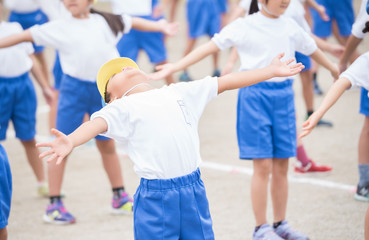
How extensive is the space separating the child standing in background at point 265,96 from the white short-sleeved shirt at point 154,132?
0.93 meters

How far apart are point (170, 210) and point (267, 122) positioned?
1.28 metres

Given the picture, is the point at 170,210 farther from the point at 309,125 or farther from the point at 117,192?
the point at 117,192

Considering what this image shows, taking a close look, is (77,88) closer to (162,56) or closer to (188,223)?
(188,223)

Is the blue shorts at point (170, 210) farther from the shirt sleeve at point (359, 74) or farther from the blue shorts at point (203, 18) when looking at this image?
the blue shorts at point (203, 18)

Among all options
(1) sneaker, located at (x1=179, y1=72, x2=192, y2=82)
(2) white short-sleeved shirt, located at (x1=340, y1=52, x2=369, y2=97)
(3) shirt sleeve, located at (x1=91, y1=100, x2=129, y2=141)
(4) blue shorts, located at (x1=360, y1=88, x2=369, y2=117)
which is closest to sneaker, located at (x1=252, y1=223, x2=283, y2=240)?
(2) white short-sleeved shirt, located at (x1=340, y1=52, x2=369, y2=97)

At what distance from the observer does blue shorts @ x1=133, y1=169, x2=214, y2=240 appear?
2.99 metres

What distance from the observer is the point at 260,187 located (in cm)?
408

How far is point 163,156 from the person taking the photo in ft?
9.82

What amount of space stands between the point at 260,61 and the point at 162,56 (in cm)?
353

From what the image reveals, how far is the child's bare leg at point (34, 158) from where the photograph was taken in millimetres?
5254

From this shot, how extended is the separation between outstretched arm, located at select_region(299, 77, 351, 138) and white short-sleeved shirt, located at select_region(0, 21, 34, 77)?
2678mm

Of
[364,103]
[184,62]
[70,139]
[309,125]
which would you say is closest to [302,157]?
[364,103]

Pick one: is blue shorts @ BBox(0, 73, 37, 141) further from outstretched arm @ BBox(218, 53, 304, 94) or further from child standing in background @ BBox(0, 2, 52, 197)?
outstretched arm @ BBox(218, 53, 304, 94)

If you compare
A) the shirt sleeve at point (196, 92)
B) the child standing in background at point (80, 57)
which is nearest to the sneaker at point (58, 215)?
the child standing in background at point (80, 57)
